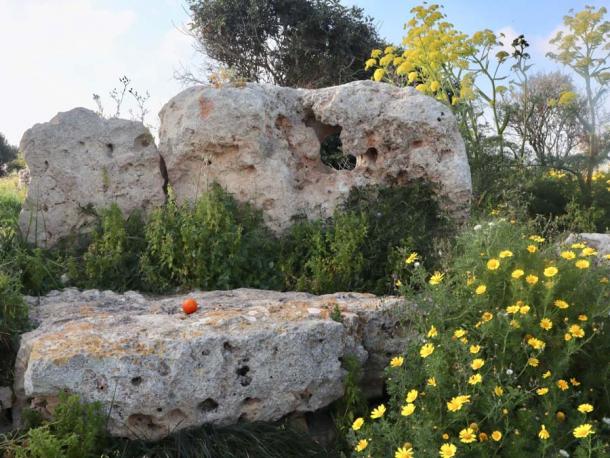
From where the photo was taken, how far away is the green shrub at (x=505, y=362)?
3178 mm

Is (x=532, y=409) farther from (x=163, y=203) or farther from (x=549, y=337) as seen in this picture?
(x=163, y=203)

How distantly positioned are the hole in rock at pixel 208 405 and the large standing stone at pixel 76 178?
147 inches

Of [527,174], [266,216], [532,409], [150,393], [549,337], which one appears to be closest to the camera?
[532,409]

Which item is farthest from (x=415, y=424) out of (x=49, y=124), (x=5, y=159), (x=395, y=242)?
(x=5, y=159)

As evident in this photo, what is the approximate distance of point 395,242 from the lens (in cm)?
655

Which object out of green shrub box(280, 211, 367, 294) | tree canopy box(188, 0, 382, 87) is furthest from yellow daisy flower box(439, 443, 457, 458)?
tree canopy box(188, 0, 382, 87)

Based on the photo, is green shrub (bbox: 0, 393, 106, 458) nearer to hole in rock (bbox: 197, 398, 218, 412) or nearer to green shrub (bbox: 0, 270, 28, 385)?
hole in rock (bbox: 197, 398, 218, 412)

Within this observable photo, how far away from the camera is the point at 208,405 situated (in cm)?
412

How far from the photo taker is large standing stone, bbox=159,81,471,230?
7.11 metres

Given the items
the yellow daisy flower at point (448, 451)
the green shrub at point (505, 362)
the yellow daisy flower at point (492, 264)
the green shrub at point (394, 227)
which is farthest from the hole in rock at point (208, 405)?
the green shrub at point (394, 227)

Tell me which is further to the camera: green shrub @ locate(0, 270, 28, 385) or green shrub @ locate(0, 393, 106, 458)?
green shrub @ locate(0, 270, 28, 385)

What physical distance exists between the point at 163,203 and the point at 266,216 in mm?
1216

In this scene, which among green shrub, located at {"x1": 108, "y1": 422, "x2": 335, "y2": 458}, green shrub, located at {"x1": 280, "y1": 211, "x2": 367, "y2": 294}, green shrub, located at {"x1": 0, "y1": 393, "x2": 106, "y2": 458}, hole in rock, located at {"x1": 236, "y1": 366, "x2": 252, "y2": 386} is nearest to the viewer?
green shrub, located at {"x1": 0, "y1": 393, "x2": 106, "y2": 458}

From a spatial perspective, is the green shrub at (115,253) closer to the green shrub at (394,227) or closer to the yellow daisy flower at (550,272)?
the green shrub at (394,227)
